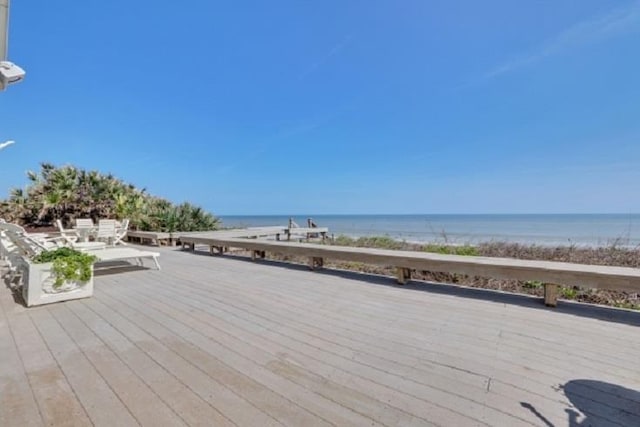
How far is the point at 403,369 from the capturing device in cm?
220

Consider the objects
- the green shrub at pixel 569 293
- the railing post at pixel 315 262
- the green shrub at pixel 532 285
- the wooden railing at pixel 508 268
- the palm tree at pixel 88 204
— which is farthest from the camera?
the palm tree at pixel 88 204

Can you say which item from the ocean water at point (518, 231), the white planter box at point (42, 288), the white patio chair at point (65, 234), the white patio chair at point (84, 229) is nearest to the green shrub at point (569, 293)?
the ocean water at point (518, 231)

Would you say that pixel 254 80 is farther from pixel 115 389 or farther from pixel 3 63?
pixel 115 389

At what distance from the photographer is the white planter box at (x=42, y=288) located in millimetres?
3650

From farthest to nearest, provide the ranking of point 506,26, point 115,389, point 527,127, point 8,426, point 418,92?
point 527,127 → point 418,92 → point 506,26 → point 115,389 → point 8,426

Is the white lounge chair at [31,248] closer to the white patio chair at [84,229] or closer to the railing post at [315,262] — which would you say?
the white patio chair at [84,229]

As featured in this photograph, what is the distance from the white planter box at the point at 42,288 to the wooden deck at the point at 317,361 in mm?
159

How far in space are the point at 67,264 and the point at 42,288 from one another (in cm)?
36

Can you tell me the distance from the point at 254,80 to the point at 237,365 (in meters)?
14.8

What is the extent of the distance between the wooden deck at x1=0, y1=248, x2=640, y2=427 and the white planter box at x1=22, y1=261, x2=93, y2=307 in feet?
0.52

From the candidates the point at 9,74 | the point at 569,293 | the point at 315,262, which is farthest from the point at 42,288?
the point at 569,293

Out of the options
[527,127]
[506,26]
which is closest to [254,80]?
[506,26]

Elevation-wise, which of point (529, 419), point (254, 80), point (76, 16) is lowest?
point (529, 419)

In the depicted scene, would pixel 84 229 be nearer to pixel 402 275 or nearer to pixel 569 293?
pixel 402 275
